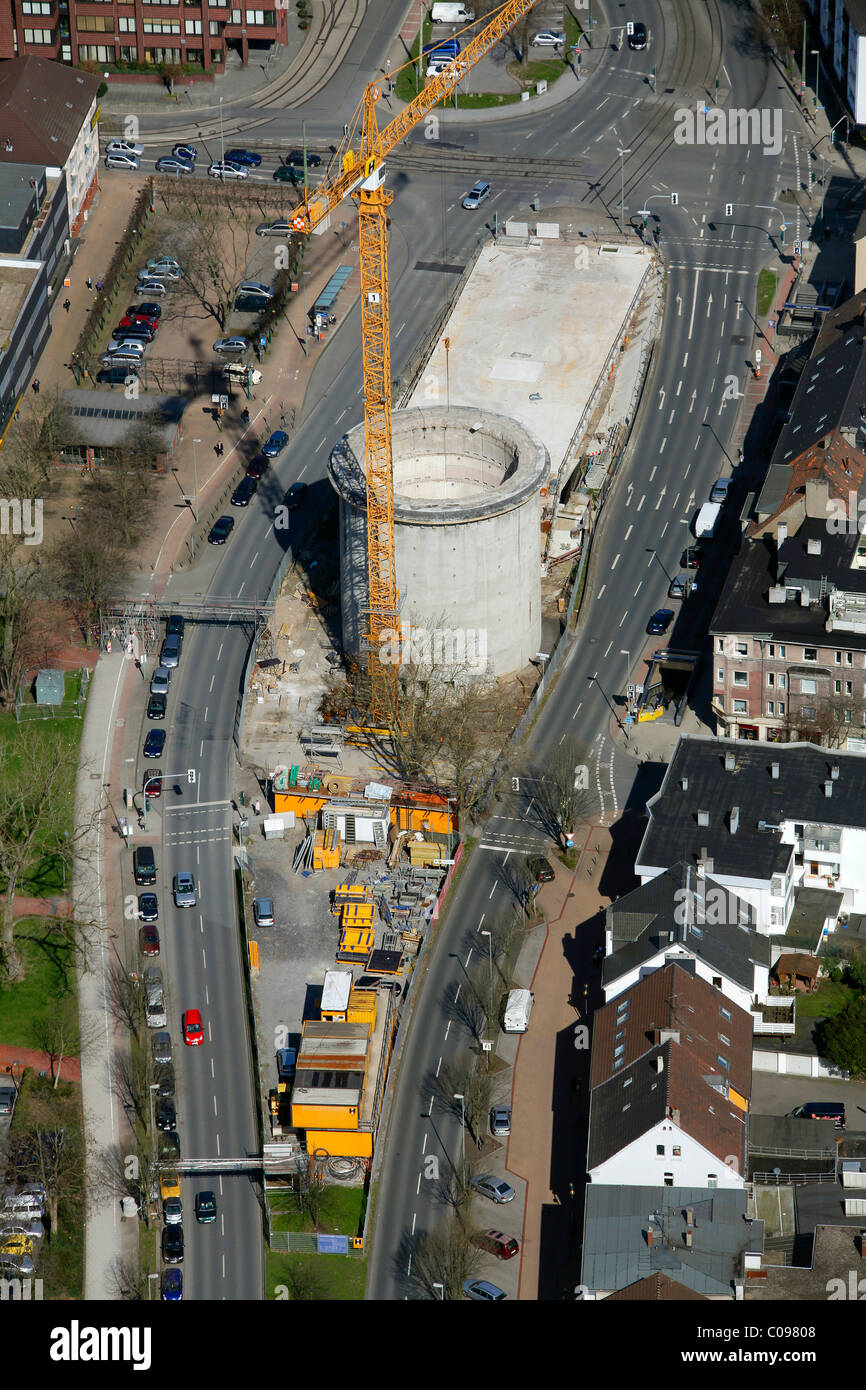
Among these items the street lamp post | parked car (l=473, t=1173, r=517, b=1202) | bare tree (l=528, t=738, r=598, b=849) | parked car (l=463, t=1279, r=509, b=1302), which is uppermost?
bare tree (l=528, t=738, r=598, b=849)

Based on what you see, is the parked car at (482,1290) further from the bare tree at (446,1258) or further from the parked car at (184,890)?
the parked car at (184,890)

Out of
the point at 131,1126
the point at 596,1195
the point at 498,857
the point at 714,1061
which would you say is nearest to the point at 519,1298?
the point at 596,1195

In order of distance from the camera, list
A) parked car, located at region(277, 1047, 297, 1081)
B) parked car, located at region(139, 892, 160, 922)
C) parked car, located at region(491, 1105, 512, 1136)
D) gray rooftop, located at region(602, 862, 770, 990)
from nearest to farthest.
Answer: parked car, located at region(491, 1105, 512, 1136) → gray rooftop, located at region(602, 862, 770, 990) → parked car, located at region(277, 1047, 297, 1081) → parked car, located at region(139, 892, 160, 922)

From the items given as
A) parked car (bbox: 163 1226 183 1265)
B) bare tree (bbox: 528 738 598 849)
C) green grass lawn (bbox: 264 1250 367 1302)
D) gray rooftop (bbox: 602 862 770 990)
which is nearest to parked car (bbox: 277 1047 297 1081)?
green grass lawn (bbox: 264 1250 367 1302)

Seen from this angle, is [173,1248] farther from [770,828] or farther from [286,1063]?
[770,828]

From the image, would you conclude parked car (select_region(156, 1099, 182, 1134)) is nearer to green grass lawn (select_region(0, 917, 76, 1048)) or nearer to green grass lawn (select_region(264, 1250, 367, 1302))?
green grass lawn (select_region(0, 917, 76, 1048))

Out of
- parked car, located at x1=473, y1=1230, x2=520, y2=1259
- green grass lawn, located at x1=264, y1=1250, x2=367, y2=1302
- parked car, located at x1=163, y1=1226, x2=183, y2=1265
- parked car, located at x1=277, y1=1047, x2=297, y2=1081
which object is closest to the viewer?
green grass lawn, located at x1=264, y1=1250, x2=367, y2=1302

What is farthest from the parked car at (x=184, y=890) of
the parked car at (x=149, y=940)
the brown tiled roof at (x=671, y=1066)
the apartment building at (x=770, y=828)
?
the brown tiled roof at (x=671, y=1066)
